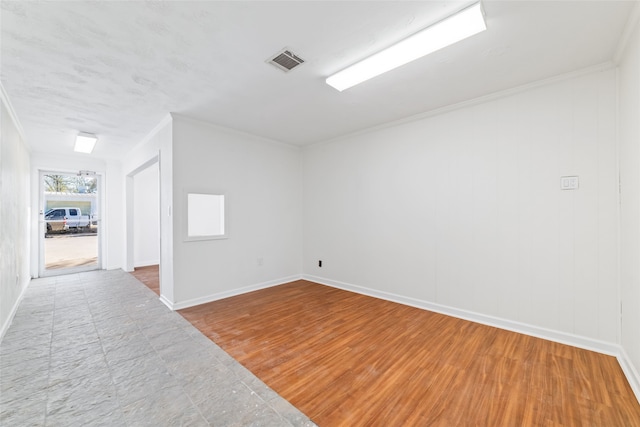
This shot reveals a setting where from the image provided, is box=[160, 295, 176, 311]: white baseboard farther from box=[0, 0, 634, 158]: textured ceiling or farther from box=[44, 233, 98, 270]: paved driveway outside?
box=[44, 233, 98, 270]: paved driveway outside

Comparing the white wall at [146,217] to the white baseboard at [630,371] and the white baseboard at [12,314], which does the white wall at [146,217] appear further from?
the white baseboard at [630,371]

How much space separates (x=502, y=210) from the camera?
2861 mm

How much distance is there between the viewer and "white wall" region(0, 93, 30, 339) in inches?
108

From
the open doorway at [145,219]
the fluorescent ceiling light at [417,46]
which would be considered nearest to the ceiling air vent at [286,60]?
the fluorescent ceiling light at [417,46]

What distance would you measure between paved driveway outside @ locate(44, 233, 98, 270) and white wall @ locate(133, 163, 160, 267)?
1176 millimetres

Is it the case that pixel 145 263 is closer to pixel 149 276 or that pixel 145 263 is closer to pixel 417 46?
pixel 149 276

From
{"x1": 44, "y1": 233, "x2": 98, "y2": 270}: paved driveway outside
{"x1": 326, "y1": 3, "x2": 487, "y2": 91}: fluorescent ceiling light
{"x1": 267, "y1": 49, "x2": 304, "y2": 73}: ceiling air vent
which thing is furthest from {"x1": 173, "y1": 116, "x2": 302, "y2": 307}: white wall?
{"x1": 44, "y1": 233, "x2": 98, "y2": 270}: paved driveway outside

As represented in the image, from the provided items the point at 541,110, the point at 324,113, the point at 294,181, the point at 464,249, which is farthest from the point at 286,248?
the point at 541,110

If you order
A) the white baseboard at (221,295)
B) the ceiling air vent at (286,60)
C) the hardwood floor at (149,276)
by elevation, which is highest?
the ceiling air vent at (286,60)

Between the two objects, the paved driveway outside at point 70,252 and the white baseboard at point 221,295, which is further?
the paved driveway outside at point 70,252

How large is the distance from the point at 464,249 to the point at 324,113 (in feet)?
8.38

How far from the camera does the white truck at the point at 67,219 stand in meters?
6.03

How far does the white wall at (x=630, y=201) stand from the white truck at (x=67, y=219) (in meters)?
9.21

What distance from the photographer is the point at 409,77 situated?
98.9 inches
